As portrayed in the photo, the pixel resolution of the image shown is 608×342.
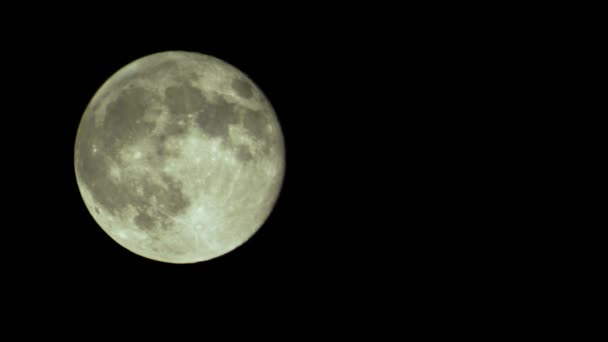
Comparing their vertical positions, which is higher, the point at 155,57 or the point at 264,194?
the point at 155,57

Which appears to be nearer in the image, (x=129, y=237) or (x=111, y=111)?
(x=111, y=111)

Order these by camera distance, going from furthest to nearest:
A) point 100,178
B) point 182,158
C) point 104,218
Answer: point 104,218 → point 100,178 → point 182,158

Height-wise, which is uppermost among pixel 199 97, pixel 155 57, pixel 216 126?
pixel 155 57

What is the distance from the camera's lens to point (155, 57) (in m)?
4.06

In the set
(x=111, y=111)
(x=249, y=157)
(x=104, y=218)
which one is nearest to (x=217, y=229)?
(x=249, y=157)

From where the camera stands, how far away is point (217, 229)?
3877 mm

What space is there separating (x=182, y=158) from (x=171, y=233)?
771 mm

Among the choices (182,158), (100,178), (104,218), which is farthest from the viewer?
(104,218)

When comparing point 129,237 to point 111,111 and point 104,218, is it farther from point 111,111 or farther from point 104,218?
point 111,111

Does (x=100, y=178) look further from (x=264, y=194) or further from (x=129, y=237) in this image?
(x=264, y=194)

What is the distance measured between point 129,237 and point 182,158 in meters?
1.12

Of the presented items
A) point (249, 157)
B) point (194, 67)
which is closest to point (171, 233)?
point (249, 157)

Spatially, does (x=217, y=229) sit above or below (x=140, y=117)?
below

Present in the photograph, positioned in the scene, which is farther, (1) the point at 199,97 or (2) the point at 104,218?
(2) the point at 104,218
